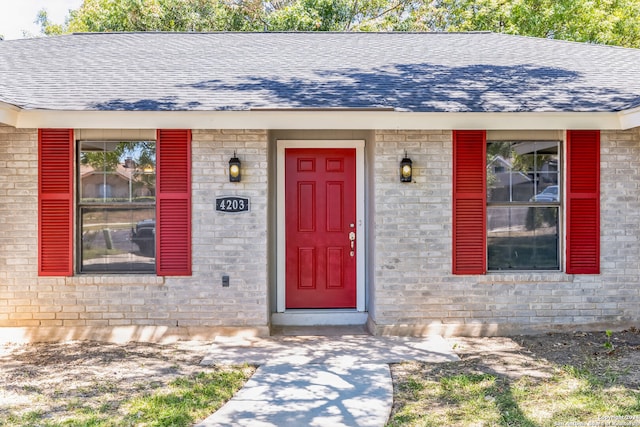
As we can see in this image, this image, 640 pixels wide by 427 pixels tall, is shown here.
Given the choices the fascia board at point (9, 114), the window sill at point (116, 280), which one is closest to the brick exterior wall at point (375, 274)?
the window sill at point (116, 280)

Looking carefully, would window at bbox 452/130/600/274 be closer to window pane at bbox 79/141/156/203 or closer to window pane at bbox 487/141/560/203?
window pane at bbox 487/141/560/203

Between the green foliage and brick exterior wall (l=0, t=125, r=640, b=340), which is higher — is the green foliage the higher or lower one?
the higher one

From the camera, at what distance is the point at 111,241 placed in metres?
6.55

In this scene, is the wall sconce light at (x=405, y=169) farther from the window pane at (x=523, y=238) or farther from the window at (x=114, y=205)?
the window at (x=114, y=205)

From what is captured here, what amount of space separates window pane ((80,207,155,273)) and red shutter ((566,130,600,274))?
16.4 ft

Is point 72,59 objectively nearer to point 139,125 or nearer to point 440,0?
point 139,125

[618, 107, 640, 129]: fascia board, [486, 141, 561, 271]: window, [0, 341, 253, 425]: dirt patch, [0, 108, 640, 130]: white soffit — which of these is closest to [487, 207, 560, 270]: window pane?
[486, 141, 561, 271]: window

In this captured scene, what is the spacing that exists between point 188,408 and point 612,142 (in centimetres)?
562

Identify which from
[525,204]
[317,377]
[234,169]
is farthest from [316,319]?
[525,204]

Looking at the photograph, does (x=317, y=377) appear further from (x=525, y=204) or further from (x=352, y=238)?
(x=525, y=204)

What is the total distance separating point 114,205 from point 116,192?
6.3 inches

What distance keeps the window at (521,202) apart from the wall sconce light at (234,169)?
9.76 feet

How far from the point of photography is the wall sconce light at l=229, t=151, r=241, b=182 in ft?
21.1

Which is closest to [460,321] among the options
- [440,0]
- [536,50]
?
[536,50]
